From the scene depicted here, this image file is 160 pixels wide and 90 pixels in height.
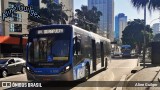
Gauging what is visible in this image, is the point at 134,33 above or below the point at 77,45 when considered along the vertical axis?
above

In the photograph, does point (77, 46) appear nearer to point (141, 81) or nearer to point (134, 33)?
point (141, 81)

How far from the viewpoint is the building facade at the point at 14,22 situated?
63.9 m

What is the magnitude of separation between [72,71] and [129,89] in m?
3.03

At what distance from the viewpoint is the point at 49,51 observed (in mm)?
14281

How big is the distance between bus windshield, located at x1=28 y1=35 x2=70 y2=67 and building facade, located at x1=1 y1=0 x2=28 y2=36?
159ft

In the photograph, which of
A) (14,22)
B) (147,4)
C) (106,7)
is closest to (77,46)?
(147,4)

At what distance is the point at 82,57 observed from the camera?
16.4 m

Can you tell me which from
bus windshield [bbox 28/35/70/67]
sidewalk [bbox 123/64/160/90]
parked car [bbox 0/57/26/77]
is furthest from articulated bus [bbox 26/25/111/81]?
parked car [bbox 0/57/26/77]

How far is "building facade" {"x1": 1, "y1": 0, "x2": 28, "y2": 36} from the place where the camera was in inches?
2515

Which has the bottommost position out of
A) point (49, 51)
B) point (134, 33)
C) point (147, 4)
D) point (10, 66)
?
point (10, 66)

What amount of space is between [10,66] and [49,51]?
9.72m

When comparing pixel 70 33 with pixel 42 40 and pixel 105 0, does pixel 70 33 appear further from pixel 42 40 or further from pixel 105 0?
pixel 105 0

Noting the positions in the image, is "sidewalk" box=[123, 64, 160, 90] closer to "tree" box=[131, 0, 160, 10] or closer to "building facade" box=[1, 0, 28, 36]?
"tree" box=[131, 0, 160, 10]

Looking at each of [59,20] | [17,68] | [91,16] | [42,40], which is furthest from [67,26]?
[91,16]
